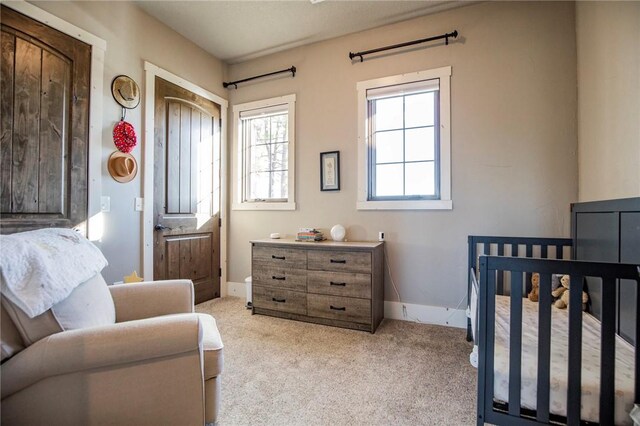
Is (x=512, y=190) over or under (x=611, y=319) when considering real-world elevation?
over

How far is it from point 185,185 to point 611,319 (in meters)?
3.31

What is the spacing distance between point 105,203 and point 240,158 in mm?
1583

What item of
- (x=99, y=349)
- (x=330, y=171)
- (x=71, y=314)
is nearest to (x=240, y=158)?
(x=330, y=171)

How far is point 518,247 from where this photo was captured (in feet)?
7.56

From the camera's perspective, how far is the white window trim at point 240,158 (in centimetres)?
327

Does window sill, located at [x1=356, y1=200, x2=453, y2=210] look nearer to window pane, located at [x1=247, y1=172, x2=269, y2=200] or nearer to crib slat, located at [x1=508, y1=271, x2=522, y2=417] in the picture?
window pane, located at [x1=247, y1=172, x2=269, y2=200]

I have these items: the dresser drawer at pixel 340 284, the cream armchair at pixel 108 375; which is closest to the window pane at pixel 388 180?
the dresser drawer at pixel 340 284

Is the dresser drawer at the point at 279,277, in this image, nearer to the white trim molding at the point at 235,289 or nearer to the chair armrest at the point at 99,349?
the white trim molding at the point at 235,289

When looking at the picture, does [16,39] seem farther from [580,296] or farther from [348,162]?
[580,296]

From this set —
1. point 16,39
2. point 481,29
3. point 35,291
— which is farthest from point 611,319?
point 16,39

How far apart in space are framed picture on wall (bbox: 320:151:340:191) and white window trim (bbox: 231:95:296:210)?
0.36 metres

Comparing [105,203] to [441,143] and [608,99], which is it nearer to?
[441,143]

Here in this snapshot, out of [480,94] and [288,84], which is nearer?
[480,94]

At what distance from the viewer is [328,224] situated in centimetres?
311
